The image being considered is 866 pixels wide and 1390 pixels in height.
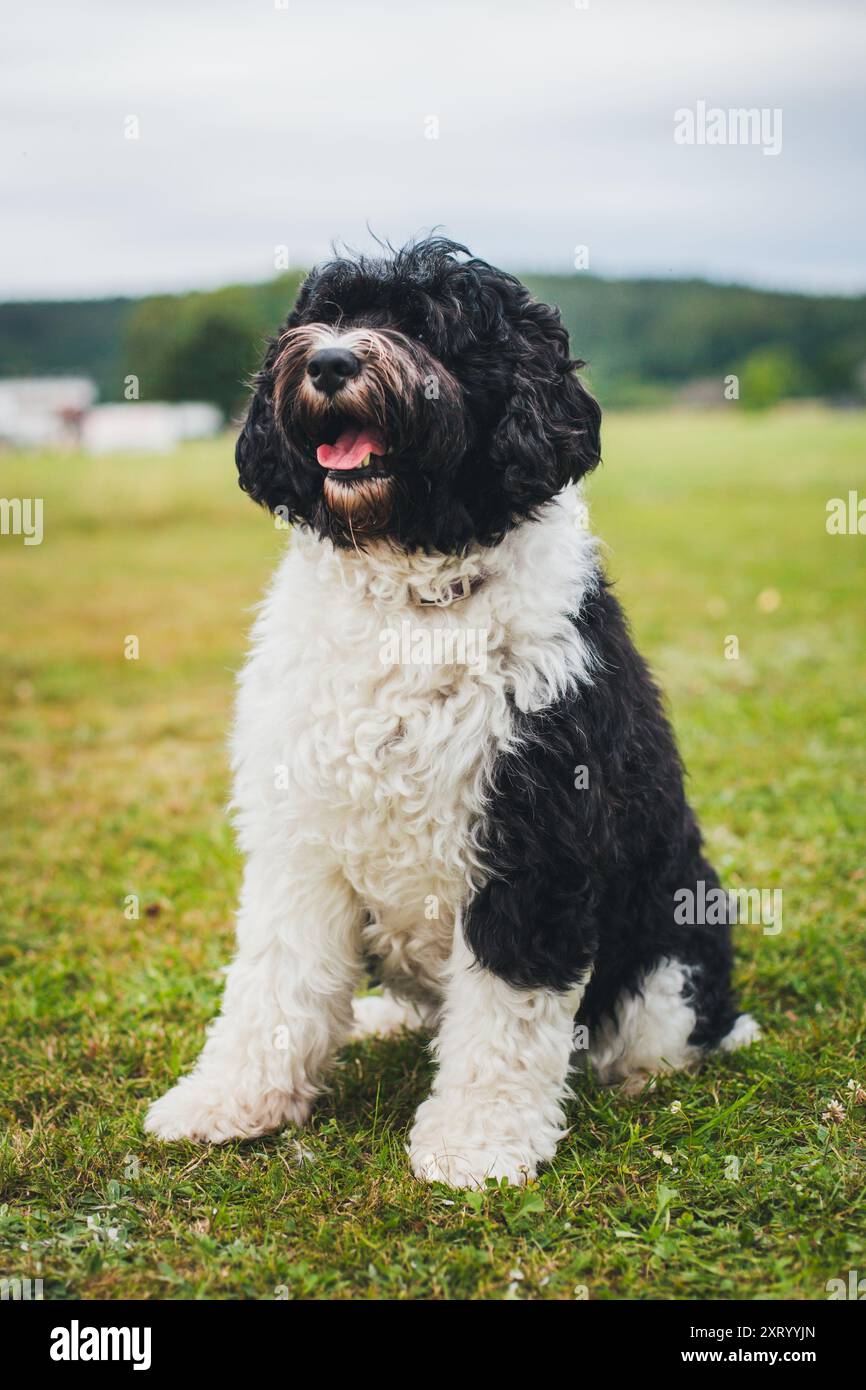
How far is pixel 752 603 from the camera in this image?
9781mm

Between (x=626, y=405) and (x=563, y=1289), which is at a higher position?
(x=626, y=405)

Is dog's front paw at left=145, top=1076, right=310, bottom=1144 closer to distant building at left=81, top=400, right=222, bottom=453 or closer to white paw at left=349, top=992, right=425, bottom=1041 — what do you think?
white paw at left=349, top=992, right=425, bottom=1041

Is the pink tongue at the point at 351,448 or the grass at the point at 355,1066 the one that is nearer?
the grass at the point at 355,1066

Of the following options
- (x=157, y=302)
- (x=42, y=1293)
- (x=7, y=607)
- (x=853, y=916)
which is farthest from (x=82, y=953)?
(x=157, y=302)

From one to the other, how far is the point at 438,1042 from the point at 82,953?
1662mm

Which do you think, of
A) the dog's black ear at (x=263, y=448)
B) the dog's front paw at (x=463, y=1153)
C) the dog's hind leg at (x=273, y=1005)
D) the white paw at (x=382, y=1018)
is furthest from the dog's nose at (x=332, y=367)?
the white paw at (x=382, y=1018)

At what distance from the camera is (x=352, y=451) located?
2.72m

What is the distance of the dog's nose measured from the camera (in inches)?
101

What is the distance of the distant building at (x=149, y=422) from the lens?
129 ft

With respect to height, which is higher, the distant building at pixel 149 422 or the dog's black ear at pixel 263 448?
the distant building at pixel 149 422
